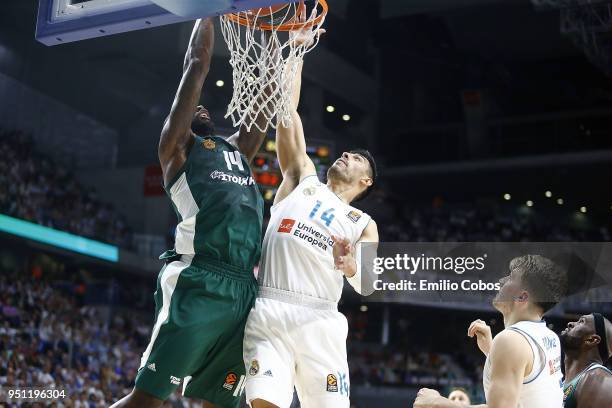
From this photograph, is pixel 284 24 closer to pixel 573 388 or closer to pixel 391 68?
pixel 573 388

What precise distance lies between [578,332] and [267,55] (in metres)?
2.31

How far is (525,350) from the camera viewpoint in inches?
129

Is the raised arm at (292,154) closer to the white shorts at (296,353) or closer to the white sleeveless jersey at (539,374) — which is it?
the white shorts at (296,353)

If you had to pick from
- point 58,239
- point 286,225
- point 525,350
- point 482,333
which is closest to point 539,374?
point 525,350

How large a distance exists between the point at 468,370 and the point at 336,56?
27.6 ft

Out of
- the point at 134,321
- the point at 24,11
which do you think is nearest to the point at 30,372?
the point at 134,321

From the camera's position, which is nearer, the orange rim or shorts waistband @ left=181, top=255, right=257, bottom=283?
shorts waistband @ left=181, top=255, right=257, bottom=283

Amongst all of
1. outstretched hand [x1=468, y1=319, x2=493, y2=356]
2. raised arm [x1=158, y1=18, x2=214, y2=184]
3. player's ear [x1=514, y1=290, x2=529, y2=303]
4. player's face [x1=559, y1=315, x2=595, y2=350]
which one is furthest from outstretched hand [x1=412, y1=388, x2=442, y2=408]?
raised arm [x1=158, y1=18, x2=214, y2=184]

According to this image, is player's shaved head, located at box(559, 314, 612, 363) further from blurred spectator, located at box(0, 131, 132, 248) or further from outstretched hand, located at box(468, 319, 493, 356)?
blurred spectator, located at box(0, 131, 132, 248)

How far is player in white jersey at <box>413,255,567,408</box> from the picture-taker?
3.22 metres

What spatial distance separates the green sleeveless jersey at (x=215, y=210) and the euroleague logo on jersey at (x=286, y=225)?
0.39ft
